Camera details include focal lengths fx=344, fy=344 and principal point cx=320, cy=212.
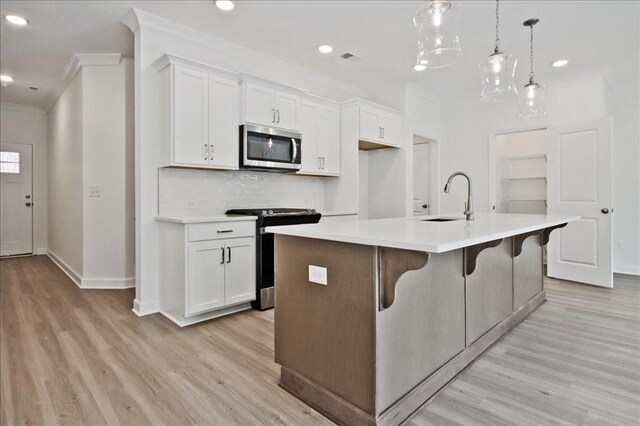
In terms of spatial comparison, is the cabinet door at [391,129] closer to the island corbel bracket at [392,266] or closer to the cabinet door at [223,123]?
the cabinet door at [223,123]

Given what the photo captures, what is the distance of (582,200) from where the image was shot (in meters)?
4.44

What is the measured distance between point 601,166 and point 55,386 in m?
5.69

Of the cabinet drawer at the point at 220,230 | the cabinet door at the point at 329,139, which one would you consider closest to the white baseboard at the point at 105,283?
the cabinet drawer at the point at 220,230

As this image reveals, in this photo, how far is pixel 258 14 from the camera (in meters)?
3.13

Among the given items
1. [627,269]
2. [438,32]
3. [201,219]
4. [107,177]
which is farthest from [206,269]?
[627,269]

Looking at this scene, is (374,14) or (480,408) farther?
(374,14)

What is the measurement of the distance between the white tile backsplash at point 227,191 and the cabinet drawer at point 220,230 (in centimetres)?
64

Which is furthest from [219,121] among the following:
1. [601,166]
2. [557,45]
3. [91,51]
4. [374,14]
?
[601,166]

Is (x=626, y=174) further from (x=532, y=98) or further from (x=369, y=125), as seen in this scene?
(x=369, y=125)

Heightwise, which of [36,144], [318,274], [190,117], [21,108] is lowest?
[318,274]

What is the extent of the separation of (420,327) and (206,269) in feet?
6.24

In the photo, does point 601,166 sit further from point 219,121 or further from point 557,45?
point 219,121

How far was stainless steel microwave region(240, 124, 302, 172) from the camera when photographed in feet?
11.6

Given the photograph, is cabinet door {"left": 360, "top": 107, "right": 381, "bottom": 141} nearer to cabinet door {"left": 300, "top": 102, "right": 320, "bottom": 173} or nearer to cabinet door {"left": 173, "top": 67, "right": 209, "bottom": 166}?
cabinet door {"left": 300, "top": 102, "right": 320, "bottom": 173}
